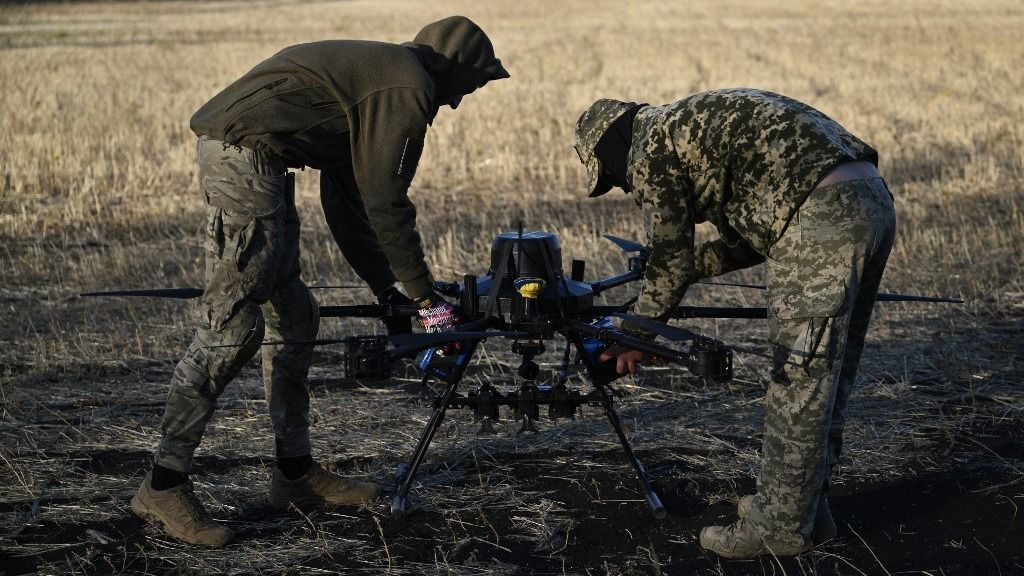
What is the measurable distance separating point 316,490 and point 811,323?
256 cm

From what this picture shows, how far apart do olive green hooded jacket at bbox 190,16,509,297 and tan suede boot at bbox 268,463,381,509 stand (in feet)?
3.83

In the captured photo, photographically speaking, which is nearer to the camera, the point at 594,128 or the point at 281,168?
the point at 594,128

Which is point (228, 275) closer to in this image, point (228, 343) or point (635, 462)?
point (228, 343)

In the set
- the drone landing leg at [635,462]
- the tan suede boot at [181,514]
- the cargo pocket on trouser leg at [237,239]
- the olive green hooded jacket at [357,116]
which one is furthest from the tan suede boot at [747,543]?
the cargo pocket on trouser leg at [237,239]

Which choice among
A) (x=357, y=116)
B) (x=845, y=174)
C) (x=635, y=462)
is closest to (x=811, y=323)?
(x=845, y=174)

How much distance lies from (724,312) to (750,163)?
73cm

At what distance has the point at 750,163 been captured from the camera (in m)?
4.67

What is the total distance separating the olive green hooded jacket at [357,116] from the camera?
16.3ft

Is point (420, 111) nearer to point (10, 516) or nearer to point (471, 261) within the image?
point (10, 516)

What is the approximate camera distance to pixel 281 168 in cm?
519

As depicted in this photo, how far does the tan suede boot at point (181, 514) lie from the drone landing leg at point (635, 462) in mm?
1813

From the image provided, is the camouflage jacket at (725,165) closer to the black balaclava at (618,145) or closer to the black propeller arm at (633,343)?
the black balaclava at (618,145)

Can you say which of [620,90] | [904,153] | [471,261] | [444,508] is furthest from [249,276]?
[620,90]

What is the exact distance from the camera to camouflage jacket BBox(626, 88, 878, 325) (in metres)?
4.59
